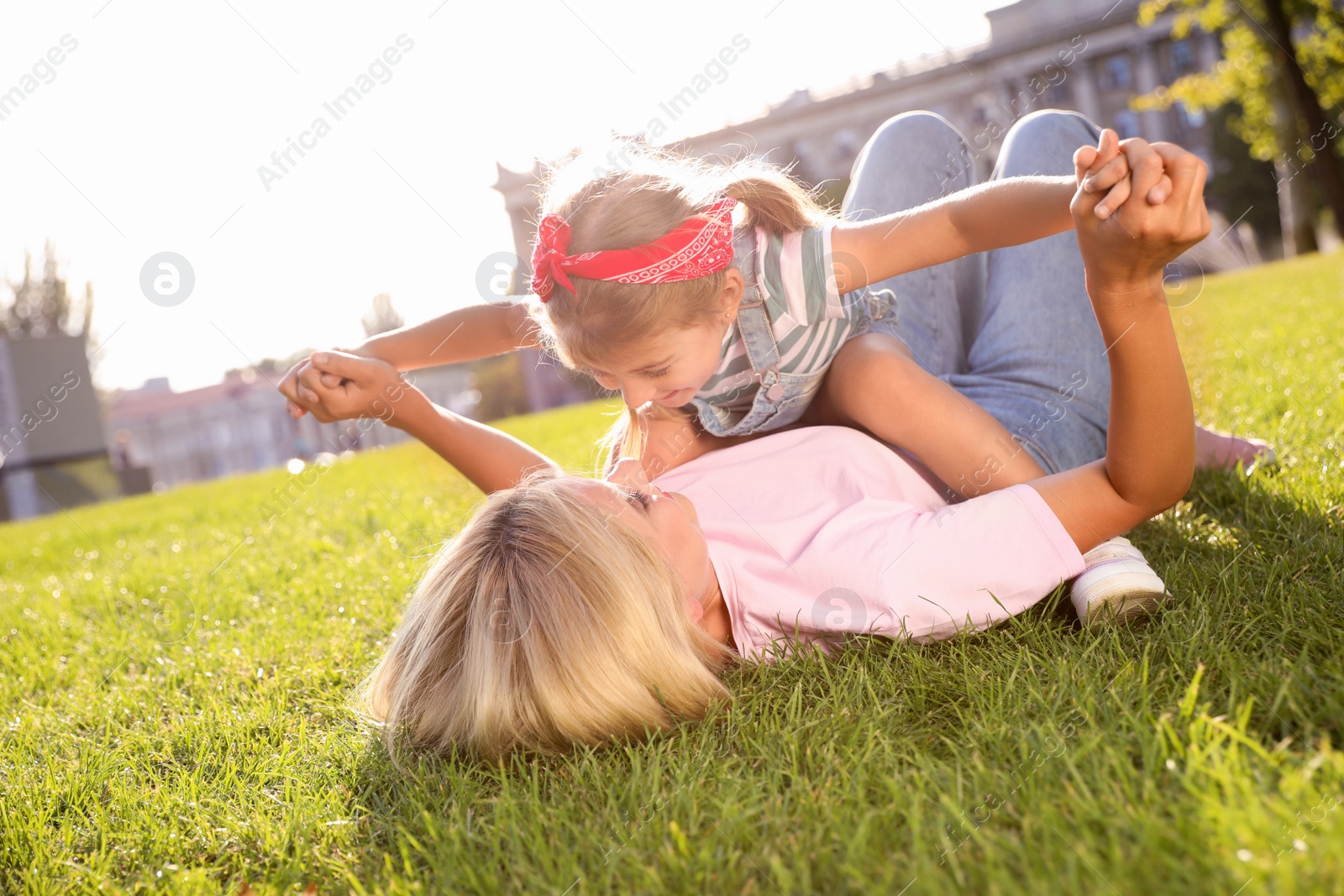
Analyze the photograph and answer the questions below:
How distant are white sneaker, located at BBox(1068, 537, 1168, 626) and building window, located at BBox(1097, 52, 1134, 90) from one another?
40462 mm

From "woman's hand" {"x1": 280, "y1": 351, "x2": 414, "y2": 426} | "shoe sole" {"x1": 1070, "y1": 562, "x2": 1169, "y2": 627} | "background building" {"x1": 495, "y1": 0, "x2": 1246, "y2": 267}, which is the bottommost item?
"shoe sole" {"x1": 1070, "y1": 562, "x2": 1169, "y2": 627}

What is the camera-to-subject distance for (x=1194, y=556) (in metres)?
1.78

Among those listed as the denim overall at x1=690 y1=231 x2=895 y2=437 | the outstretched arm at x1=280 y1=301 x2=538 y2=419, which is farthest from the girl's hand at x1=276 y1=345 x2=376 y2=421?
the denim overall at x1=690 y1=231 x2=895 y2=437

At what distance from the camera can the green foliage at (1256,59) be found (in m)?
14.3

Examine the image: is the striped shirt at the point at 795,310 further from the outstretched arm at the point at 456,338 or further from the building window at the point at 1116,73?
the building window at the point at 1116,73

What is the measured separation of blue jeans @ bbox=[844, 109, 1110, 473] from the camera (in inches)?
87.0

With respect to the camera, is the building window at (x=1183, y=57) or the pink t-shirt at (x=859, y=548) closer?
the pink t-shirt at (x=859, y=548)

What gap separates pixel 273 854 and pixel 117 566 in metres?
3.65

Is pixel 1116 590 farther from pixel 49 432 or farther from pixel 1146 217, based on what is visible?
pixel 49 432

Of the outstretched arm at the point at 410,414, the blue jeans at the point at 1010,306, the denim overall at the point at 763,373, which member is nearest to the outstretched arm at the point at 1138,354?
the blue jeans at the point at 1010,306

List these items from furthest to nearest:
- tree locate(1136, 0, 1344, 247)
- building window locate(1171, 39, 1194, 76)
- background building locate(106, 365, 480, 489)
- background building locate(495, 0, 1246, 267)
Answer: background building locate(106, 365, 480, 489) < building window locate(1171, 39, 1194, 76) < background building locate(495, 0, 1246, 267) < tree locate(1136, 0, 1344, 247)

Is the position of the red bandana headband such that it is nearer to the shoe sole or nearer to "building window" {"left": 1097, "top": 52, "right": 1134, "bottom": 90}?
the shoe sole

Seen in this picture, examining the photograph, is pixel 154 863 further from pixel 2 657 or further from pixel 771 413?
pixel 2 657

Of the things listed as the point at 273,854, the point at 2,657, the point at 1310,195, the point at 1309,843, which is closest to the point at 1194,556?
the point at 1309,843
